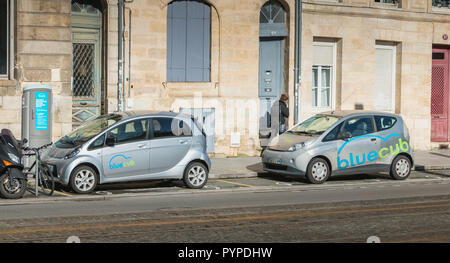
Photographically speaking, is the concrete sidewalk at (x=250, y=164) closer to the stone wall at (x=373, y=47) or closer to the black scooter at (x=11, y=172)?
the stone wall at (x=373, y=47)

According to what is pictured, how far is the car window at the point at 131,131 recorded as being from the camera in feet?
48.3

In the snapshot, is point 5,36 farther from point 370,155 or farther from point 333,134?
point 370,155

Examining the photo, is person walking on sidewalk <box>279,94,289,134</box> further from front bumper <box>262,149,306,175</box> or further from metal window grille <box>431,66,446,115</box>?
metal window grille <box>431,66,446,115</box>

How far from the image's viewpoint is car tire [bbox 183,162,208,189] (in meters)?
15.4

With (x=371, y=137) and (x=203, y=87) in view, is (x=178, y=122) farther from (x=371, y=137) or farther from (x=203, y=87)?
(x=203, y=87)

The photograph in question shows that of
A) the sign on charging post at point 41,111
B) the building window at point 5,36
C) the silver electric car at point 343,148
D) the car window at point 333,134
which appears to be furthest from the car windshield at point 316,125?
the building window at point 5,36

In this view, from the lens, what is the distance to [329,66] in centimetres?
2462

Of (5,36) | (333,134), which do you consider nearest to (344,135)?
(333,134)

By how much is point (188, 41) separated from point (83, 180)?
29.2 ft

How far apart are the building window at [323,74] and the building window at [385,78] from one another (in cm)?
173

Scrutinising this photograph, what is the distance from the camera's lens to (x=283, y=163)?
662 inches

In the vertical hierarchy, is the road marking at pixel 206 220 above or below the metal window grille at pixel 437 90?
below

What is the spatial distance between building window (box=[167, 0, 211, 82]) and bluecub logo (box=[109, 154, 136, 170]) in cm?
765

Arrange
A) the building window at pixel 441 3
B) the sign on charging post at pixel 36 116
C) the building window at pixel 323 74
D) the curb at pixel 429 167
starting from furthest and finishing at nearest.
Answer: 1. the building window at pixel 441 3
2. the building window at pixel 323 74
3. the curb at pixel 429 167
4. the sign on charging post at pixel 36 116
